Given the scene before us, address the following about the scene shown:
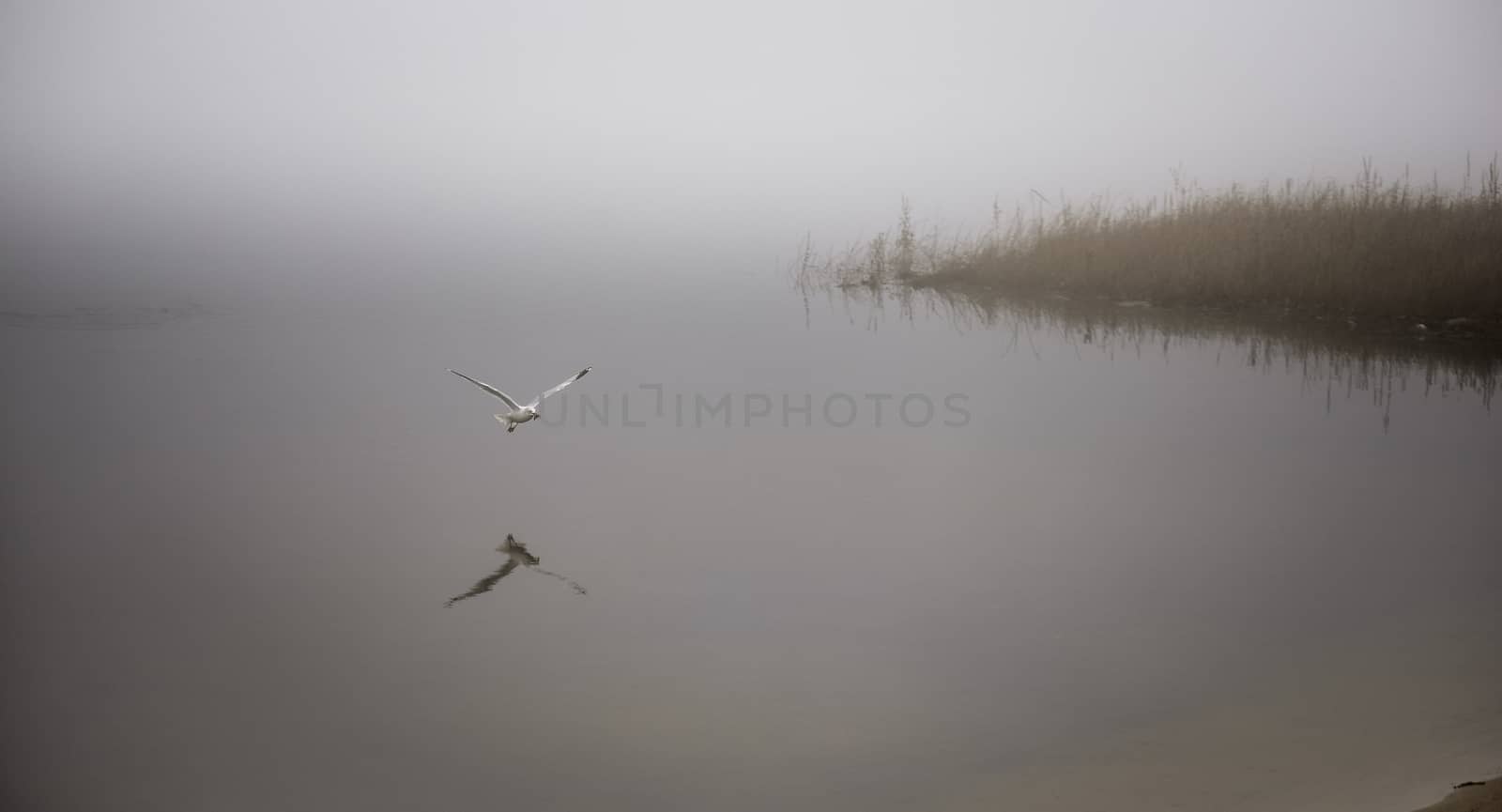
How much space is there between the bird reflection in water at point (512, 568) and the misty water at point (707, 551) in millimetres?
31

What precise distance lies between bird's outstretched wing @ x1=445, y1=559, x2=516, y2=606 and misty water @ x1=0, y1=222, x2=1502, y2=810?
3cm

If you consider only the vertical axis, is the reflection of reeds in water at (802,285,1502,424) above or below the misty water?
above

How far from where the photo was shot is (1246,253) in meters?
5.02

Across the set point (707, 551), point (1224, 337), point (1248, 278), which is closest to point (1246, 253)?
point (1248, 278)

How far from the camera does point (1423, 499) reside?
11.1 ft

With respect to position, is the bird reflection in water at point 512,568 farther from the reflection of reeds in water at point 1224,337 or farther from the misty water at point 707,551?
the reflection of reeds in water at point 1224,337

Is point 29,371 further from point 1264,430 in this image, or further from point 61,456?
point 1264,430

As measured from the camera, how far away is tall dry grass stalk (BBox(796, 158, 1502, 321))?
14.7 feet

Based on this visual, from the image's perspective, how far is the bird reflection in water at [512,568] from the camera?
2762mm

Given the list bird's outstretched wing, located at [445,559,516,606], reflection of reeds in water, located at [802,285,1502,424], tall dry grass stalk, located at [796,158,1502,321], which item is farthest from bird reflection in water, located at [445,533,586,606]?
tall dry grass stalk, located at [796,158,1502,321]

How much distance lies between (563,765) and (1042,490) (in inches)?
77.6

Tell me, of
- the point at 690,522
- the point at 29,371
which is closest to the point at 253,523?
the point at 690,522

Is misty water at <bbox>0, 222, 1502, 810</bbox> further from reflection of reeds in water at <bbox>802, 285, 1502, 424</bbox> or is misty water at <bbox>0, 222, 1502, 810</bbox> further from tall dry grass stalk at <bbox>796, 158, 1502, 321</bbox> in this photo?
tall dry grass stalk at <bbox>796, 158, 1502, 321</bbox>

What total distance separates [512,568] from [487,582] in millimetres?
93
